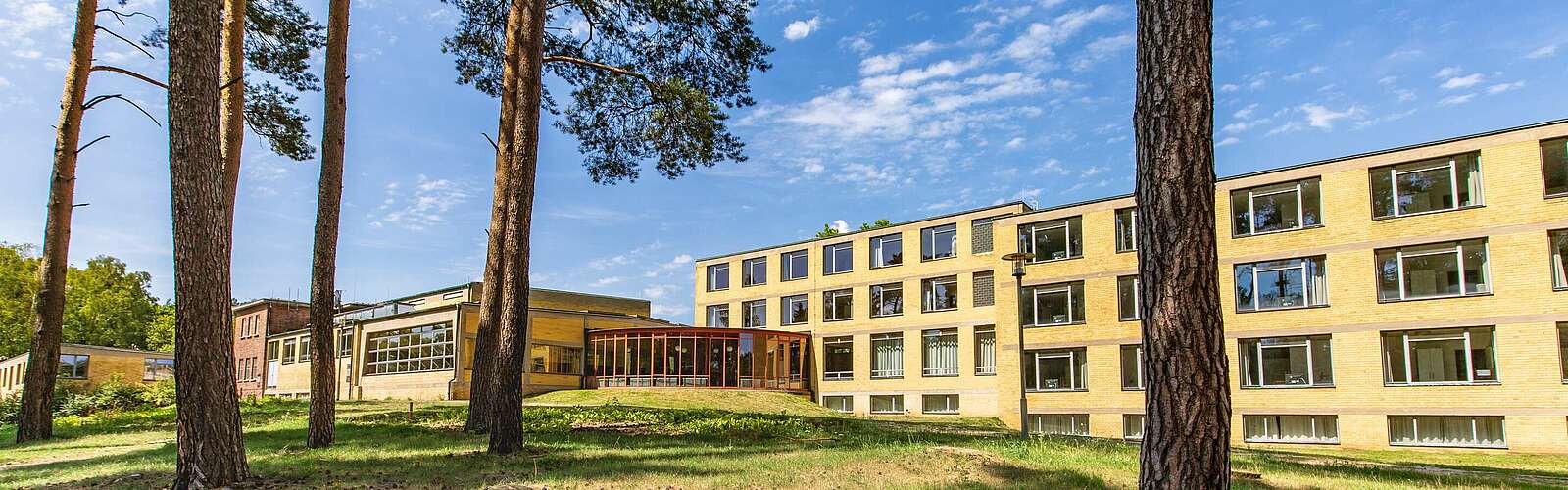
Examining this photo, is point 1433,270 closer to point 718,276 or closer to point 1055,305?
point 1055,305

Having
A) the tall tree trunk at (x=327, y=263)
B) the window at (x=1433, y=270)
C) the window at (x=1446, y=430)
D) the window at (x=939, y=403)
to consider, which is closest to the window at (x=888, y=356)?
the window at (x=939, y=403)

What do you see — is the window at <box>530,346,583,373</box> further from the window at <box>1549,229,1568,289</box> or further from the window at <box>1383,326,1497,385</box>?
the window at <box>1549,229,1568,289</box>

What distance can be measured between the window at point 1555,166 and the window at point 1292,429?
8135 millimetres

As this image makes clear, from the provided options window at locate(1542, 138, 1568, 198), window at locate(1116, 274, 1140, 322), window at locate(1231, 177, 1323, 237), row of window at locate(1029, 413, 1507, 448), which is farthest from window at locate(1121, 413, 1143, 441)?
window at locate(1542, 138, 1568, 198)

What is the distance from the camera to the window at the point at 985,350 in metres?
41.0

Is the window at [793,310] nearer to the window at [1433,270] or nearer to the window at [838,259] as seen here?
the window at [838,259]

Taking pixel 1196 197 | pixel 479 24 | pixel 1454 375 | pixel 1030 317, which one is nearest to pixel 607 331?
pixel 1030 317

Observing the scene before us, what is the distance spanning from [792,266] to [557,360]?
12757mm

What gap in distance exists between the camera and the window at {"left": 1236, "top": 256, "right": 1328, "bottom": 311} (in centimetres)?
3014

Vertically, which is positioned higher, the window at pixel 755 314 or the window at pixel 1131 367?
the window at pixel 755 314

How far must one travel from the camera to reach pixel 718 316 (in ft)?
180

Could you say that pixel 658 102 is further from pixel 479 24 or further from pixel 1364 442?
pixel 1364 442

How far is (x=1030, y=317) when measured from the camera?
36719mm

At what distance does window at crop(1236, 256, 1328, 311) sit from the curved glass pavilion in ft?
70.7
